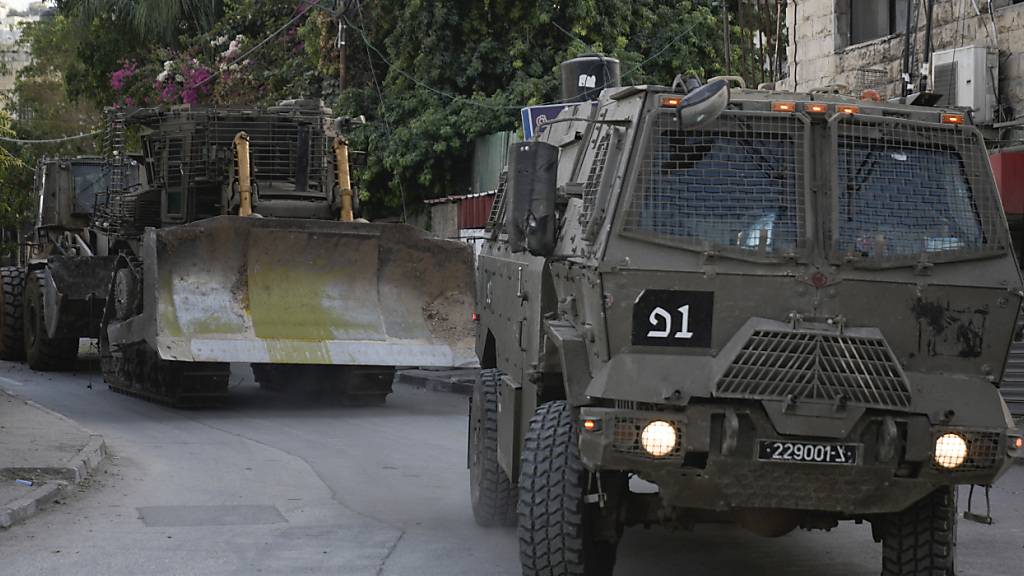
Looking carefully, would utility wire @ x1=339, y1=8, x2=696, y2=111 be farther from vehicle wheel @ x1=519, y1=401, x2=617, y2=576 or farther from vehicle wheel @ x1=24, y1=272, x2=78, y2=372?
vehicle wheel @ x1=519, y1=401, x2=617, y2=576

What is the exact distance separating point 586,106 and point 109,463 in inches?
211

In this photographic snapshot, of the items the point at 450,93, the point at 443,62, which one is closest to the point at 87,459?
the point at 443,62

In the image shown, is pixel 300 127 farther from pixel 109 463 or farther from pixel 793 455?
pixel 793 455

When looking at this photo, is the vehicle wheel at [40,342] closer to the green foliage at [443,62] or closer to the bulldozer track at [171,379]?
the bulldozer track at [171,379]

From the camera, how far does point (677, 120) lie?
22.2ft

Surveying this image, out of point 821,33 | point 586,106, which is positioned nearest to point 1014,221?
point 821,33

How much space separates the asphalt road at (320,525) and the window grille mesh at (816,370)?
1900 mm

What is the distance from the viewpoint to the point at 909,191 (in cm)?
689

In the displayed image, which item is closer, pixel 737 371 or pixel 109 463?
pixel 737 371

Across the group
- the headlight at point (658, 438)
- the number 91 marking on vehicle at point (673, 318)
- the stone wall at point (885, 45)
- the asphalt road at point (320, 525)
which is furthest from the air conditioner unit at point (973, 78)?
the headlight at point (658, 438)

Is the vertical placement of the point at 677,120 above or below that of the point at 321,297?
above

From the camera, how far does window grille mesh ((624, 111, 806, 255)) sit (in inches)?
263

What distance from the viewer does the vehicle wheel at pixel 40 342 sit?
20141 millimetres

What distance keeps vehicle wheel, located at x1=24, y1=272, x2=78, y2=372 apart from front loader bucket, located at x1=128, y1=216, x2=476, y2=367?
18.3 ft
